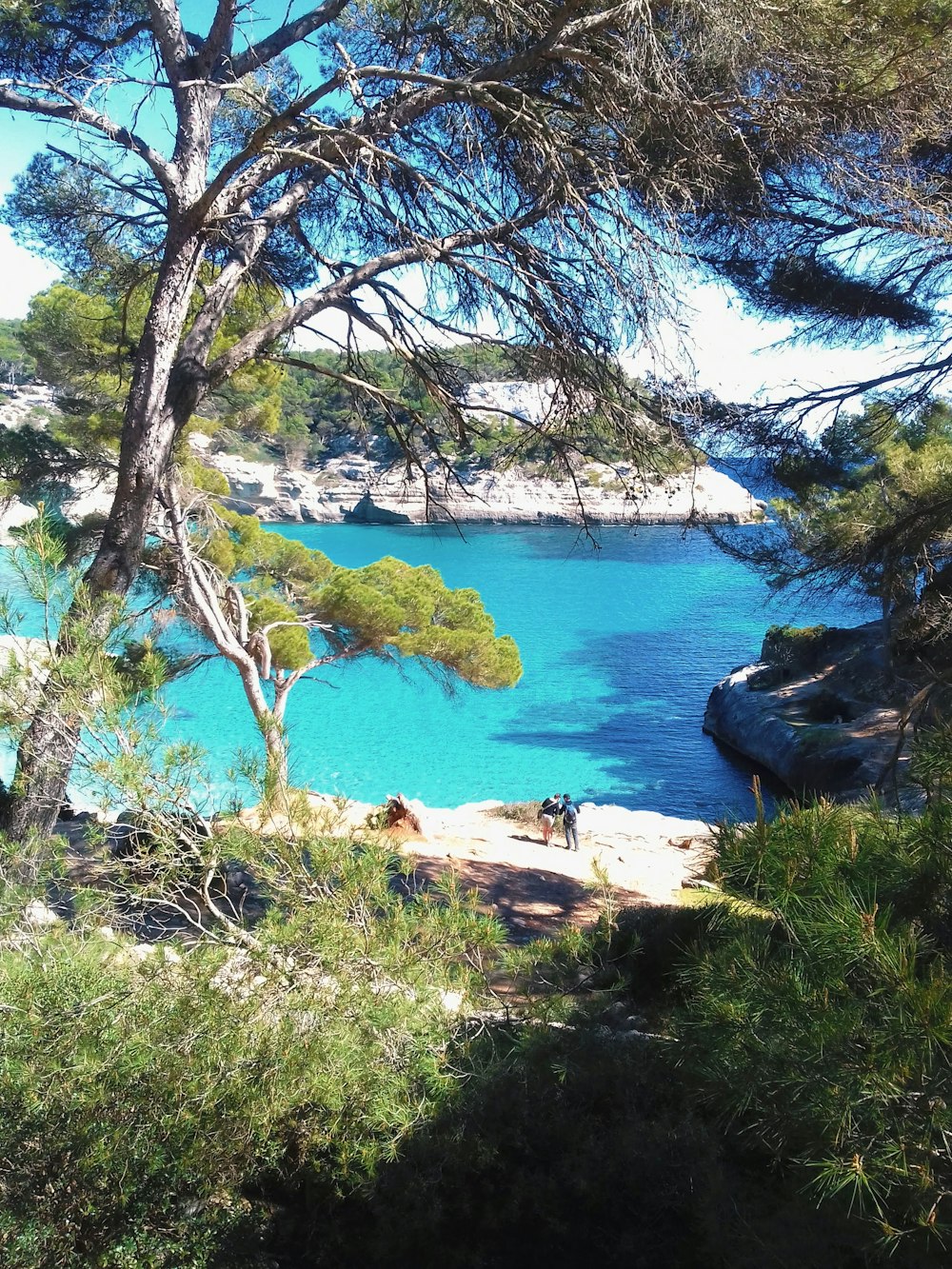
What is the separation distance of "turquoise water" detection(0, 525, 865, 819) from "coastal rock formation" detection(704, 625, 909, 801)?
0.71 m

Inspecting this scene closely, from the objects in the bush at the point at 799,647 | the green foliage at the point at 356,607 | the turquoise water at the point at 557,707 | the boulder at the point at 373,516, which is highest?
the green foliage at the point at 356,607

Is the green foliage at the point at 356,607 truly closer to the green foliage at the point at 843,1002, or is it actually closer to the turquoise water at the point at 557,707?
the turquoise water at the point at 557,707

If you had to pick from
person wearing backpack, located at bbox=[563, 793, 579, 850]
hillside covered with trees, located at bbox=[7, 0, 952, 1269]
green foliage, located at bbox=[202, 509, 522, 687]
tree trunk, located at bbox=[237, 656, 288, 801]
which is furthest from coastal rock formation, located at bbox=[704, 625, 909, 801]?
tree trunk, located at bbox=[237, 656, 288, 801]

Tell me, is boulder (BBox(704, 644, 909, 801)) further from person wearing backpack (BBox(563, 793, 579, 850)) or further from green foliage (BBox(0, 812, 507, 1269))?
green foliage (BBox(0, 812, 507, 1269))

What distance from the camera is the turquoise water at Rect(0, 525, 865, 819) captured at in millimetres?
15500

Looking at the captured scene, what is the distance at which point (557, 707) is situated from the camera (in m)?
19.8

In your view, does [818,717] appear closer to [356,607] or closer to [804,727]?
[804,727]

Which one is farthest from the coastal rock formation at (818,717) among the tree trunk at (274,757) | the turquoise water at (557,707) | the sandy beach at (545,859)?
the tree trunk at (274,757)

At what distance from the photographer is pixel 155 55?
4.75m

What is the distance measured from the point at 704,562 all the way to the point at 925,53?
3367cm

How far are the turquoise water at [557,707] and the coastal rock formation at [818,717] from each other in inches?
27.8

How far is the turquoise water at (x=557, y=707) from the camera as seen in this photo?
15.5 meters

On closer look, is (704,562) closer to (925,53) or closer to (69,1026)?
(925,53)

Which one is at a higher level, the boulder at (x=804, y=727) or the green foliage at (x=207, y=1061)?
the green foliage at (x=207, y=1061)
